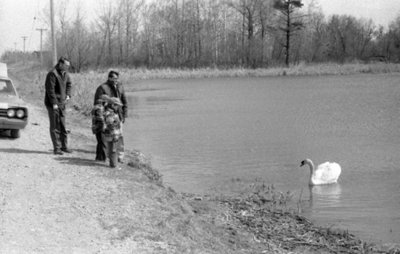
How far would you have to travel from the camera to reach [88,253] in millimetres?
6344

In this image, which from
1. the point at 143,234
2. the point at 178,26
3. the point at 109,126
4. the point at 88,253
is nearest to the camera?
the point at 88,253

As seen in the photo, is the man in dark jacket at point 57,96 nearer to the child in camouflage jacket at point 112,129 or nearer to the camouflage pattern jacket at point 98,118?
the camouflage pattern jacket at point 98,118

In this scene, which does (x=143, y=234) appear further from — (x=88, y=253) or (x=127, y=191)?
(x=127, y=191)

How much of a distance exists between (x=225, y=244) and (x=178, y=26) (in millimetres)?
87533

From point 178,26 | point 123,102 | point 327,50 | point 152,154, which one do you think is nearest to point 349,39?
point 327,50

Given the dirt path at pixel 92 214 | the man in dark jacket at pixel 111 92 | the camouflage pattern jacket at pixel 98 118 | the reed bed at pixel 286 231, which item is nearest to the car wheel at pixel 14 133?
the dirt path at pixel 92 214

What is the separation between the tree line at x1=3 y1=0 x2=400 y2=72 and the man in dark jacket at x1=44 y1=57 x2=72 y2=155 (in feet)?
228

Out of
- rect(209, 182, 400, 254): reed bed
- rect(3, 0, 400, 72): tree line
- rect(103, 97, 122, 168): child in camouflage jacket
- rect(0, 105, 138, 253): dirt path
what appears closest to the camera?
rect(0, 105, 138, 253): dirt path

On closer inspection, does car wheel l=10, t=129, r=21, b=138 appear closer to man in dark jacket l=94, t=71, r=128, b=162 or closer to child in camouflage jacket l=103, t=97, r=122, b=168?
man in dark jacket l=94, t=71, r=128, b=162

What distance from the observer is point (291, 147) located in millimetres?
18344

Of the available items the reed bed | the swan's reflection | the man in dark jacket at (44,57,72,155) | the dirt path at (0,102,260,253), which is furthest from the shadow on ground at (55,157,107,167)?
the swan's reflection

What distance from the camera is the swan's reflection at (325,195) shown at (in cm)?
1148

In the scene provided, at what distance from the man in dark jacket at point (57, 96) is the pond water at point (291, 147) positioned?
2847 mm

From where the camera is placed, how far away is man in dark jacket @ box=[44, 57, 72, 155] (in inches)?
427
